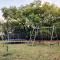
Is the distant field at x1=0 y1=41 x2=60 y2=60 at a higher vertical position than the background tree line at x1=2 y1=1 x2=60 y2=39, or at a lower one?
lower

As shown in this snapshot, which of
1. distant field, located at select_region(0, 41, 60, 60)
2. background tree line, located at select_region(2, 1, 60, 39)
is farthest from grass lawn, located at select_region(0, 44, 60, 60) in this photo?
background tree line, located at select_region(2, 1, 60, 39)

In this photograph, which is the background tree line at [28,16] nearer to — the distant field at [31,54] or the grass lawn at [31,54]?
the distant field at [31,54]

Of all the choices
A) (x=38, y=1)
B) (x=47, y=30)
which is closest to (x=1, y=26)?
(x=38, y=1)

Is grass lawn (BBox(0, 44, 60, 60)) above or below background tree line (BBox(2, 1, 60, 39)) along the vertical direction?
below

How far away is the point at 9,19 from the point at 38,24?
266 inches

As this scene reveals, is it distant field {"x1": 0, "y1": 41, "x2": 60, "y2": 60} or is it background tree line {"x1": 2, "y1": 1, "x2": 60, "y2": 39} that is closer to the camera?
distant field {"x1": 0, "y1": 41, "x2": 60, "y2": 60}

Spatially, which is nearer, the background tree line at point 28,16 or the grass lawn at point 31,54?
the grass lawn at point 31,54

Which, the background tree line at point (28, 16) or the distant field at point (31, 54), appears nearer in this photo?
the distant field at point (31, 54)

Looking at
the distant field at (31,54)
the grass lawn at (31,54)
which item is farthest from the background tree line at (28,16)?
the grass lawn at (31,54)

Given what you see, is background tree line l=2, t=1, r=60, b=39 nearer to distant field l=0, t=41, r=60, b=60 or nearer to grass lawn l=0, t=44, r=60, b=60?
distant field l=0, t=41, r=60, b=60

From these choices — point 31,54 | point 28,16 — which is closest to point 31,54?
point 31,54

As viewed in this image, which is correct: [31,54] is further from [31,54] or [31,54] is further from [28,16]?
[28,16]

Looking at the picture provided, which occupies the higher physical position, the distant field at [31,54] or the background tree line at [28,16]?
the background tree line at [28,16]

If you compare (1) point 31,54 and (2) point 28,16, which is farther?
(2) point 28,16
